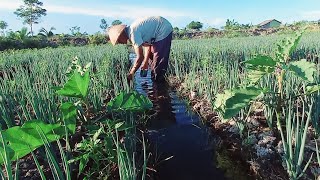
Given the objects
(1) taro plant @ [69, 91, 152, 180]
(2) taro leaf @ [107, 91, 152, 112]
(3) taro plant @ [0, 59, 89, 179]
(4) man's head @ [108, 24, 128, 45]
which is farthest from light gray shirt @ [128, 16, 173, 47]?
(3) taro plant @ [0, 59, 89, 179]

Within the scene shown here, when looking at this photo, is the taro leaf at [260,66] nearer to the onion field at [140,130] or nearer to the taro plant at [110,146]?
the onion field at [140,130]

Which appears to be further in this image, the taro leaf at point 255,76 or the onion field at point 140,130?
the taro leaf at point 255,76

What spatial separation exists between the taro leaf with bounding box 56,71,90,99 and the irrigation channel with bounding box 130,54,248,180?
72cm

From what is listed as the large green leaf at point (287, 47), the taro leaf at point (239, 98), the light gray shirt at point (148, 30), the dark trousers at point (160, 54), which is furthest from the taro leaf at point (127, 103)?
the dark trousers at point (160, 54)

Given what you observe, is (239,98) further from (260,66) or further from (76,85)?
(76,85)

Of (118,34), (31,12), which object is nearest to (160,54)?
(118,34)

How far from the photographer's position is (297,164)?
165cm

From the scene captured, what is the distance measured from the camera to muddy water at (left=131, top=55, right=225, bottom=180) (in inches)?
93.1

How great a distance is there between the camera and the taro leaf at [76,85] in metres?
2.19

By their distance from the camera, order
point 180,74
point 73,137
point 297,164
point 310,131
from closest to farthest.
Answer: point 297,164, point 310,131, point 73,137, point 180,74

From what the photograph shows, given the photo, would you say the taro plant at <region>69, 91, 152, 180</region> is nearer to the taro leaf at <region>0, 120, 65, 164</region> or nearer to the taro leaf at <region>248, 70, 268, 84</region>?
the taro leaf at <region>0, 120, 65, 164</region>

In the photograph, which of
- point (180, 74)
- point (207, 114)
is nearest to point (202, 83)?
point (207, 114)

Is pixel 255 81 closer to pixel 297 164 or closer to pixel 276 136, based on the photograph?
pixel 276 136

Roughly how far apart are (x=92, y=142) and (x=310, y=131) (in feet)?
5.14
